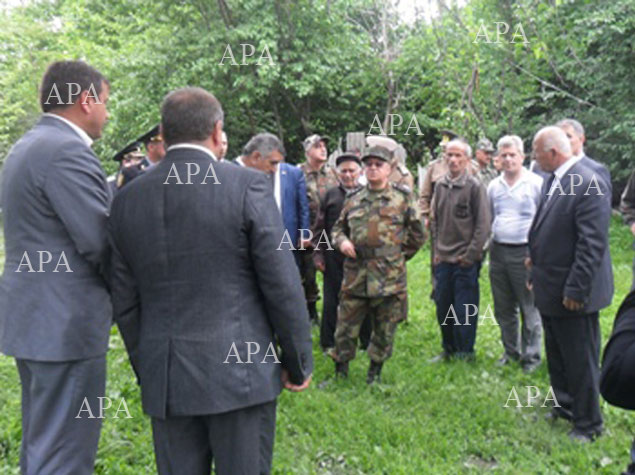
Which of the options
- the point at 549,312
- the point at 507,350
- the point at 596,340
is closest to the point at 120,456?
the point at 549,312

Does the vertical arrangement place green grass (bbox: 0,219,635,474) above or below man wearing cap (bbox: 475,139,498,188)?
below

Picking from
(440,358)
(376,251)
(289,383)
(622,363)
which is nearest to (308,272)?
(440,358)

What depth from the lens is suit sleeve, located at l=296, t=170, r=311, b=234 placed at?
606 cm

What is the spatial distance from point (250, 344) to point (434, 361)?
375 cm

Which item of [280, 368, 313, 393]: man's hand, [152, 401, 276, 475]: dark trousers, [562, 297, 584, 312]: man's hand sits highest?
[562, 297, 584, 312]: man's hand

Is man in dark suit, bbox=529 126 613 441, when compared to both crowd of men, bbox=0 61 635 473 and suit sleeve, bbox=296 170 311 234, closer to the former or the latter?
crowd of men, bbox=0 61 635 473

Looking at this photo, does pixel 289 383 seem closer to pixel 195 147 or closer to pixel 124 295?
pixel 124 295

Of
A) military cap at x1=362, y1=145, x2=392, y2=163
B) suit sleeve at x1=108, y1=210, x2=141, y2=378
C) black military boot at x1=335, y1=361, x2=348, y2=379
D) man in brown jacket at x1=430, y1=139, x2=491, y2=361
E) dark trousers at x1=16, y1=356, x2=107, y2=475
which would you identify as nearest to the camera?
suit sleeve at x1=108, y1=210, x2=141, y2=378

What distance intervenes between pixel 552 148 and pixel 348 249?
1802 mm

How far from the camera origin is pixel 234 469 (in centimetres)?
242

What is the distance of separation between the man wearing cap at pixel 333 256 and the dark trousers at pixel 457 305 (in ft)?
3.07

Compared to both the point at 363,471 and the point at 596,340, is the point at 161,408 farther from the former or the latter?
the point at 596,340

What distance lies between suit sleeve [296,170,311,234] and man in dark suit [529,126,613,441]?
2568 millimetres

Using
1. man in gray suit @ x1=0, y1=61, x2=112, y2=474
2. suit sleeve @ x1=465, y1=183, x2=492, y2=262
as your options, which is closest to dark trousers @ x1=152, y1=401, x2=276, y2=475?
man in gray suit @ x1=0, y1=61, x2=112, y2=474
